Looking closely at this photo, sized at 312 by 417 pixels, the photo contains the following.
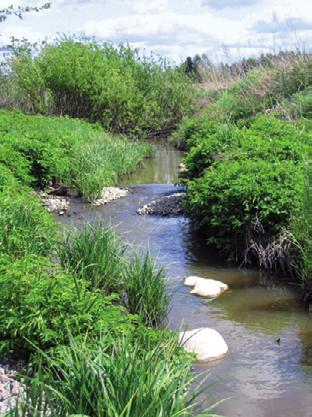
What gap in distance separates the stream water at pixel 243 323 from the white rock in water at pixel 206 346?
93mm

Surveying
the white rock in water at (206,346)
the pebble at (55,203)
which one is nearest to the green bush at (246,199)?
the white rock in water at (206,346)

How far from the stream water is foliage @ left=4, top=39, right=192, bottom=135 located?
649 inches

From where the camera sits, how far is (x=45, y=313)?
5.96 meters

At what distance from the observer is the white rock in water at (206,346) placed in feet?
23.7

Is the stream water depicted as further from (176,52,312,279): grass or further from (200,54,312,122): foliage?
(200,54,312,122): foliage

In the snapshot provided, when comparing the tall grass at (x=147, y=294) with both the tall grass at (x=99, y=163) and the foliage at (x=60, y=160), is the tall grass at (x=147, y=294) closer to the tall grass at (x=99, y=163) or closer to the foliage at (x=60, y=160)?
the foliage at (x=60, y=160)

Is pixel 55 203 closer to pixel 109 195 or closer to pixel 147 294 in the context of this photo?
pixel 109 195

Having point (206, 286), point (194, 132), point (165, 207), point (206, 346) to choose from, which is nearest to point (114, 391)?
point (206, 346)

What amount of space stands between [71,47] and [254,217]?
73.3 feet

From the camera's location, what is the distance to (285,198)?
10.5m

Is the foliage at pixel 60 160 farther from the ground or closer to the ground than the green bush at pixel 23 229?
farther from the ground

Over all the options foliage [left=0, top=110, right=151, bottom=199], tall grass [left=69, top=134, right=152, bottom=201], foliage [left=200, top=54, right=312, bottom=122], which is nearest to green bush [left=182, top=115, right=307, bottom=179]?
tall grass [left=69, top=134, right=152, bottom=201]

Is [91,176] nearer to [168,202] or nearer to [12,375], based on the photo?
[168,202]

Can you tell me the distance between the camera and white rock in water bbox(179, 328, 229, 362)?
7215 mm
